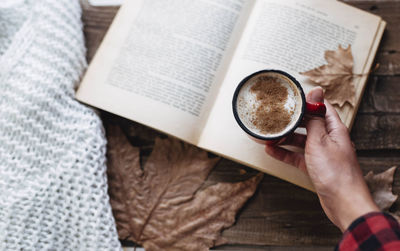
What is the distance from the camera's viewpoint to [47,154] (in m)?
0.86

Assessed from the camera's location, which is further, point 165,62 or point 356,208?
point 165,62

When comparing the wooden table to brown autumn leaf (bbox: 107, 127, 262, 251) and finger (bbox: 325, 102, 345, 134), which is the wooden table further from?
finger (bbox: 325, 102, 345, 134)

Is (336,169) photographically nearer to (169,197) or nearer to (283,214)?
(283,214)

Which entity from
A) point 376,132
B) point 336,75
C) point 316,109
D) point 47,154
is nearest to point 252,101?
point 316,109

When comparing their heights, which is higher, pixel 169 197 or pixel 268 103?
pixel 268 103

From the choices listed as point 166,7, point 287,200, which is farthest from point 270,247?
point 166,7

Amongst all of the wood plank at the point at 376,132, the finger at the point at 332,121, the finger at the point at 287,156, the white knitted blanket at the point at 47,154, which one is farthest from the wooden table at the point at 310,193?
the white knitted blanket at the point at 47,154

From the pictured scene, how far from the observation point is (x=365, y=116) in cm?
90

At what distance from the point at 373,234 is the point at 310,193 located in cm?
31

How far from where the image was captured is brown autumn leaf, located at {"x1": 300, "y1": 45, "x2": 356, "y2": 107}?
848 mm

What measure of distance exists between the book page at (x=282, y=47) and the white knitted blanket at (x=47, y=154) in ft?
1.08

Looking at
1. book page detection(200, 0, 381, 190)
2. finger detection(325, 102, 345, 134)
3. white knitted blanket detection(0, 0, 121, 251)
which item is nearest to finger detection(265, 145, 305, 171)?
book page detection(200, 0, 381, 190)

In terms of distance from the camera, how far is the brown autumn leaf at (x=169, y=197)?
88 cm

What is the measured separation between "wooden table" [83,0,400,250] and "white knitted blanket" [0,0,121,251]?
33 cm
